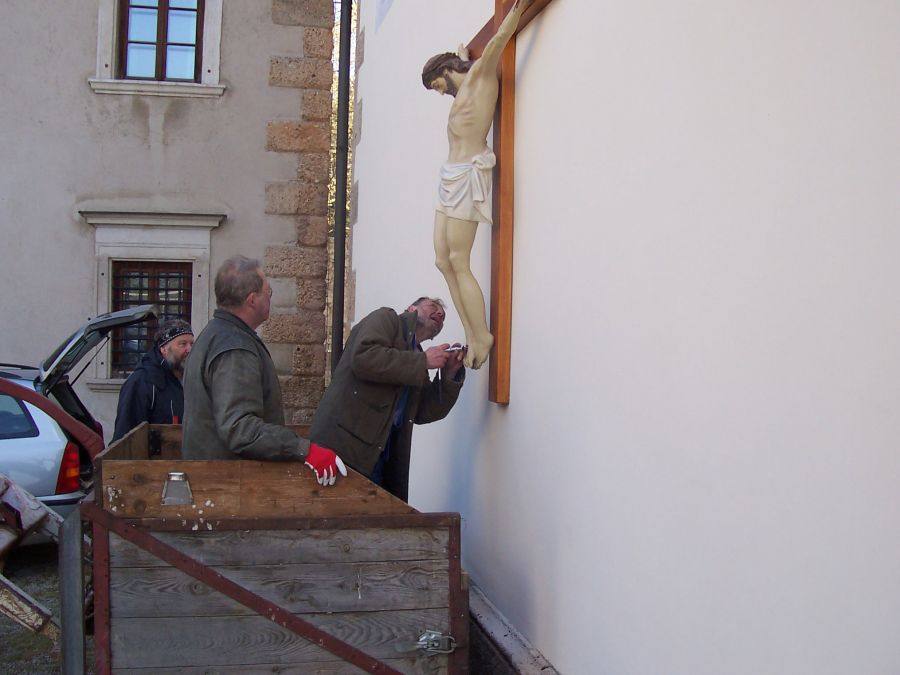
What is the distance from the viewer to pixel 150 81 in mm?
10477

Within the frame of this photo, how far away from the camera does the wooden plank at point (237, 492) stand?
3021 millimetres

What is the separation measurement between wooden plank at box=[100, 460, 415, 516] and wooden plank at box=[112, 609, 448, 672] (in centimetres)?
30

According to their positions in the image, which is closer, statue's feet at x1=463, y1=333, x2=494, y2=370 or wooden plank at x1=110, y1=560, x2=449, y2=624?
wooden plank at x1=110, y1=560, x2=449, y2=624

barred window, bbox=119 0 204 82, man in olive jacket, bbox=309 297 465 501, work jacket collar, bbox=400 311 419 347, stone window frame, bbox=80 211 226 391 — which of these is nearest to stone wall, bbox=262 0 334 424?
stone window frame, bbox=80 211 226 391

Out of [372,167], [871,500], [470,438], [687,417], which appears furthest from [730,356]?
[372,167]

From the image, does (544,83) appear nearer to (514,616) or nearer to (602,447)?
(602,447)

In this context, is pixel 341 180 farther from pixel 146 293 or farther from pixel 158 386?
pixel 158 386

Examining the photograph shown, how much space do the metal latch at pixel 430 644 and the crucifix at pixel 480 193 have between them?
1.14 metres

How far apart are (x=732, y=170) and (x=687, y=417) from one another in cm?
61

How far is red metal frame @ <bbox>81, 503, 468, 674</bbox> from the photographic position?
2955 mm

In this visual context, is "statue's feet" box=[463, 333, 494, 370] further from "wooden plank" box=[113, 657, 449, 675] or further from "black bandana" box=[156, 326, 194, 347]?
"black bandana" box=[156, 326, 194, 347]

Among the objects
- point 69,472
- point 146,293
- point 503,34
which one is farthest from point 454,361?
point 146,293

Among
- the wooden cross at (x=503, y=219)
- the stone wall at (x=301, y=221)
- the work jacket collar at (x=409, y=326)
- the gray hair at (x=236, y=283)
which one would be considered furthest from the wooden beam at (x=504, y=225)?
the stone wall at (x=301, y=221)

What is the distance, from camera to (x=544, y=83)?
3.77 metres
